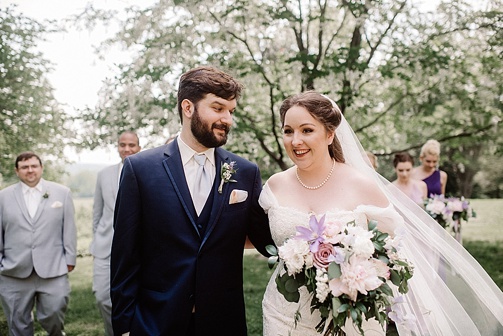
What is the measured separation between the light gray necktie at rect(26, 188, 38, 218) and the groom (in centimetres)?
321

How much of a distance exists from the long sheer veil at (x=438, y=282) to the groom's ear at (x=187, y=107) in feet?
3.59

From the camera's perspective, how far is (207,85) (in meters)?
2.92

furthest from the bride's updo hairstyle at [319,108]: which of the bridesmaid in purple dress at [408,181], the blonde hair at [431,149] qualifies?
the blonde hair at [431,149]

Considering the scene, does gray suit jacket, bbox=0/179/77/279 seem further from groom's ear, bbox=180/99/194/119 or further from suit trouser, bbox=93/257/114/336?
groom's ear, bbox=180/99/194/119

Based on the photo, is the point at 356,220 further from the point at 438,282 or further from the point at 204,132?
the point at 204,132

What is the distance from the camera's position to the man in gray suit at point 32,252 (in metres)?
5.44

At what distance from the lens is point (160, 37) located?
23.8 feet

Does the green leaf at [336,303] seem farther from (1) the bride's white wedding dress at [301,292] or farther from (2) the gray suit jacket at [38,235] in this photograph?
(2) the gray suit jacket at [38,235]

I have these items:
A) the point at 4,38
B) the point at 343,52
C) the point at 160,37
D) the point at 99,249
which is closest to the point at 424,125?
the point at 343,52

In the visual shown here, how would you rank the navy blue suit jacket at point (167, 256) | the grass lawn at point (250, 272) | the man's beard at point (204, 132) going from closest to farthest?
the navy blue suit jacket at point (167, 256), the man's beard at point (204, 132), the grass lawn at point (250, 272)

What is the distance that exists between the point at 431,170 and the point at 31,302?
19.2 feet

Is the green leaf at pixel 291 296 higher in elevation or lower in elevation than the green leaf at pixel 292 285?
lower

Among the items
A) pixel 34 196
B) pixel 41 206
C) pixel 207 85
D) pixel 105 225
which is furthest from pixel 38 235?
pixel 207 85

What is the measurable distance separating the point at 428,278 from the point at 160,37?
17.7ft
